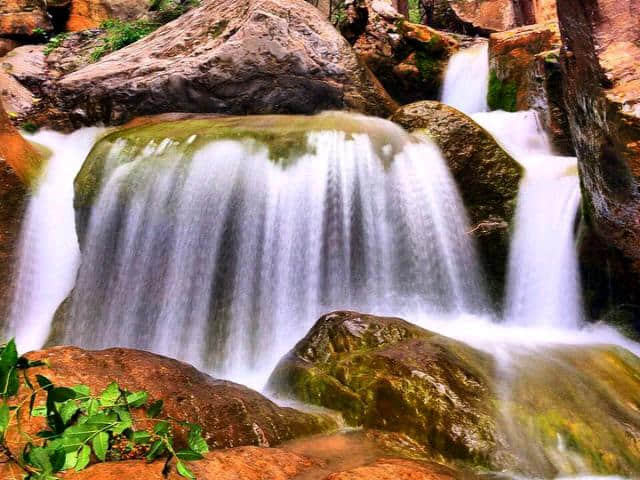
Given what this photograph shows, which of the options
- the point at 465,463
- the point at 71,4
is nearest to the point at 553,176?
the point at 465,463

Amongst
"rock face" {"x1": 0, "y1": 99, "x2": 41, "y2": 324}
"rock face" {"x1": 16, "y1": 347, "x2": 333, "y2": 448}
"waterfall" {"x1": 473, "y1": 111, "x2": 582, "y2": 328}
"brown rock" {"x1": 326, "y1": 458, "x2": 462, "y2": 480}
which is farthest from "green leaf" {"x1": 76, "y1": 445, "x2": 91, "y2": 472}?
"rock face" {"x1": 0, "y1": 99, "x2": 41, "y2": 324}

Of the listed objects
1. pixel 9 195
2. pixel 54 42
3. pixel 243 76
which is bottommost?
pixel 9 195

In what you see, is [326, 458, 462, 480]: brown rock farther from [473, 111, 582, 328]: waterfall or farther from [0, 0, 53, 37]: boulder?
[0, 0, 53, 37]: boulder

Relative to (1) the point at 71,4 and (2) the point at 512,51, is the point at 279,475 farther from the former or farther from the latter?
(1) the point at 71,4

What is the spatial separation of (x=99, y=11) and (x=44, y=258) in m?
11.7

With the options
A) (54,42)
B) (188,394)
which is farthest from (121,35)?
(188,394)

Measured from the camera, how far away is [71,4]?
14781 millimetres

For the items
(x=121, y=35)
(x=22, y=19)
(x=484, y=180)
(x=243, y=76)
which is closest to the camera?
(x=484, y=180)

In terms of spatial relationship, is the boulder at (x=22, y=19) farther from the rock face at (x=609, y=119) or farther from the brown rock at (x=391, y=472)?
the brown rock at (x=391, y=472)

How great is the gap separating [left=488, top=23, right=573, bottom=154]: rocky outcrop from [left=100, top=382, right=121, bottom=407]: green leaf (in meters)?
7.91

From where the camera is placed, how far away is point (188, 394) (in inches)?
103

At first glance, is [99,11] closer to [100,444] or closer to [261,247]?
[261,247]

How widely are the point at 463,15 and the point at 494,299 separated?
13.3m

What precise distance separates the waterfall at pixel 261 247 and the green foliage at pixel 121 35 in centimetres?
732
